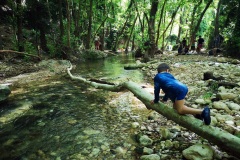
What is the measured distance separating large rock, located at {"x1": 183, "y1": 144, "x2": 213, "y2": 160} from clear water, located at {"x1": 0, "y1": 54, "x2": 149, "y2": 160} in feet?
3.18

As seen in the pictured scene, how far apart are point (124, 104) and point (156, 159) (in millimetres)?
3181

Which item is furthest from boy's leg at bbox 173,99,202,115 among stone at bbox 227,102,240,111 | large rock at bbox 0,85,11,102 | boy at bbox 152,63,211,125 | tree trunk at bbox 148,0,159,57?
tree trunk at bbox 148,0,159,57

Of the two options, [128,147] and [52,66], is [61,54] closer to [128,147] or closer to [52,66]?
[52,66]

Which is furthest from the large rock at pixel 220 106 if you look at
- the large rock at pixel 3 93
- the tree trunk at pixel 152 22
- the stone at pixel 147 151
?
the tree trunk at pixel 152 22

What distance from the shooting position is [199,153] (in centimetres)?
329

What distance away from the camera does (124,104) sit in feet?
21.6

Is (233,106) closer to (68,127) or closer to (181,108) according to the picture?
(181,108)

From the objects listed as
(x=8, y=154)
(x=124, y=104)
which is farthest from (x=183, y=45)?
(x=8, y=154)

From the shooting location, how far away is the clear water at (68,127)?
12.8 feet

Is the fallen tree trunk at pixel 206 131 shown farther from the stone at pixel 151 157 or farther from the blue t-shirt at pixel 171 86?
the stone at pixel 151 157

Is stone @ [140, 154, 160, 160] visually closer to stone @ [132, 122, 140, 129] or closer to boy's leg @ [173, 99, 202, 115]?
boy's leg @ [173, 99, 202, 115]

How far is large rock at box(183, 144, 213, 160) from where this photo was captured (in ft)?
10.7

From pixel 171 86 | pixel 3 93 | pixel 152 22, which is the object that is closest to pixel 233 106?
pixel 171 86

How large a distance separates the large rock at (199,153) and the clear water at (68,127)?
969 millimetres
